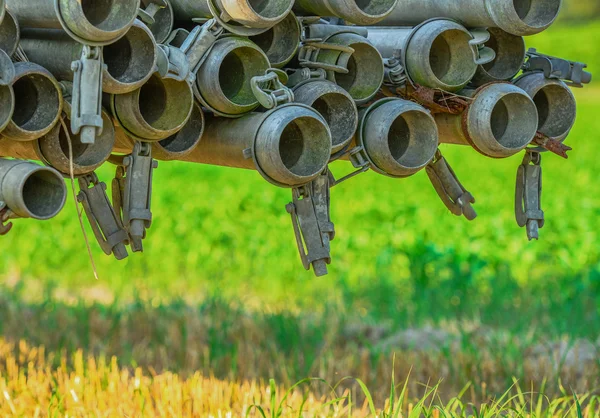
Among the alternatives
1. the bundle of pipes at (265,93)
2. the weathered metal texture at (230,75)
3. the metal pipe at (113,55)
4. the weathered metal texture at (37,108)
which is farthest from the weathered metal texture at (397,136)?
the weathered metal texture at (37,108)

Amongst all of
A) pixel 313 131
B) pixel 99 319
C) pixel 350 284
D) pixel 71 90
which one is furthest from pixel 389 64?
pixel 350 284

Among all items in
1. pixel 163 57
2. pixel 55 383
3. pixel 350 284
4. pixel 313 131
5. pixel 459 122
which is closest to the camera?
pixel 163 57

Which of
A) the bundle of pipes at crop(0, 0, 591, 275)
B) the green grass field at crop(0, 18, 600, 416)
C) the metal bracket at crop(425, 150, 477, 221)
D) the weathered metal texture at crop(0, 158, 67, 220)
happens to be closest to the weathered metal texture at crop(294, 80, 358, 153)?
the bundle of pipes at crop(0, 0, 591, 275)

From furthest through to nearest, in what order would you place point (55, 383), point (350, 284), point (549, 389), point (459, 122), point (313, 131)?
1. point (350, 284)
2. point (549, 389)
3. point (55, 383)
4. point (459, 122)
5. point (313, 131)

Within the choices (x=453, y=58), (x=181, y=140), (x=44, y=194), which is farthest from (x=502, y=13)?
(x=44, y=194)

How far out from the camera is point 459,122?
1.82 metres

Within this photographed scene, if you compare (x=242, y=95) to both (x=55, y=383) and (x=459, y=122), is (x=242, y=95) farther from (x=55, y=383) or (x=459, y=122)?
(x=55, y=383)

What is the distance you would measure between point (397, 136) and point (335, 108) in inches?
5.9

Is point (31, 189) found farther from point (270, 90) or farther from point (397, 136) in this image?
point (397, 136)

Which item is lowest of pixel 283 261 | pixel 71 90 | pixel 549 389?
pixel 549 389

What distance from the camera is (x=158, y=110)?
5.23 feet

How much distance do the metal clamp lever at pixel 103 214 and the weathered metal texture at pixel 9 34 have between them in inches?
11.9

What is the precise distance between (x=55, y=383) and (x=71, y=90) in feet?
5.25

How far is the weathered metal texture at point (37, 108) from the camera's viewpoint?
1.46 metres
